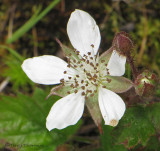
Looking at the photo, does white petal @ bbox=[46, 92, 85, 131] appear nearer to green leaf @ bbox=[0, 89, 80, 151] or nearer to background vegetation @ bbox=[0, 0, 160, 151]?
background vegetation @ bbox=[0, 0, 160, 151]

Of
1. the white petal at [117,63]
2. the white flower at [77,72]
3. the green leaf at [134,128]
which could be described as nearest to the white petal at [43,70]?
the white flower at [77,72]

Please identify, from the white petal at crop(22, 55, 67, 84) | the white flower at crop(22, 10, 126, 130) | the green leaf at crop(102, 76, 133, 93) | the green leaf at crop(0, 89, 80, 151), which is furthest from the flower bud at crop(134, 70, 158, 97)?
the green leaf at crop(0, 89, 80, 151)

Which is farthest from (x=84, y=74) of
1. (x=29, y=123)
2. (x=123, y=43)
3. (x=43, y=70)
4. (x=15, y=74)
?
(x=15, y=74)

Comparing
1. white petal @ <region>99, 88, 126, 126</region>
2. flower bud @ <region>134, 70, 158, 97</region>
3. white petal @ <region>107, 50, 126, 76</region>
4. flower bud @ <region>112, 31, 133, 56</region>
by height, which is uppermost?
flower bud @ <region>112, 31, 133, 56</region>

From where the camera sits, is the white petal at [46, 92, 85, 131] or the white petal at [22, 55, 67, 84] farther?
the white petal at [22, 55, 67, 84]

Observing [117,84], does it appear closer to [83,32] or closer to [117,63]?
[117,63]

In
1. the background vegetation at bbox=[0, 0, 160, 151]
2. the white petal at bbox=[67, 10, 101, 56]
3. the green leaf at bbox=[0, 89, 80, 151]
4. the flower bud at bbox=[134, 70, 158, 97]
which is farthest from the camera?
the green leaf at bbox=[0, 89, 80, 151]

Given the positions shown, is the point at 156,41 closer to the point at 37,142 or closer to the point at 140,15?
the point at 140,15

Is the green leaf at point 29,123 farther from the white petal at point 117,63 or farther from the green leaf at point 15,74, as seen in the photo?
the white petal at point 117,63
